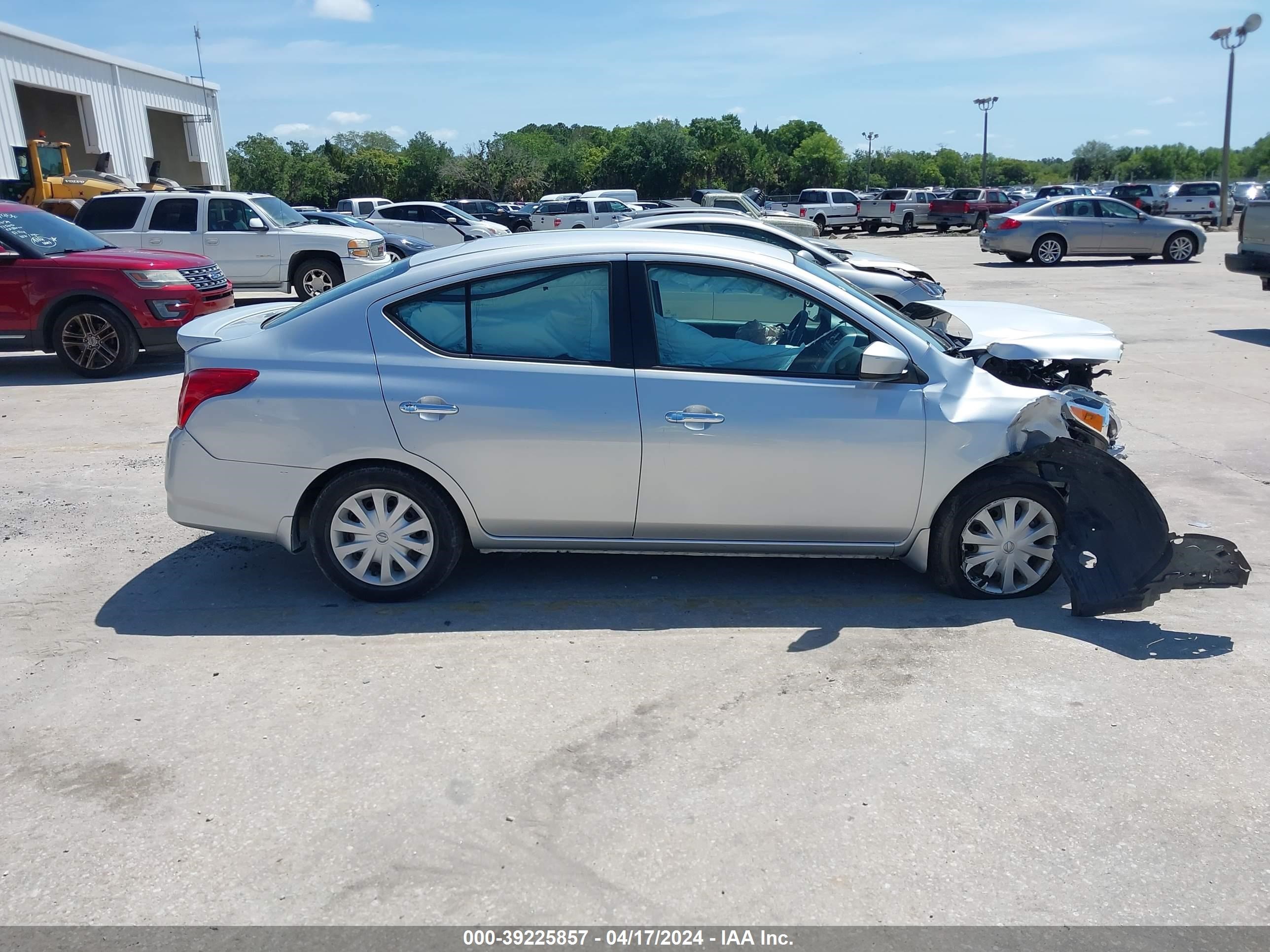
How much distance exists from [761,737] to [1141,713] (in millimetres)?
1517

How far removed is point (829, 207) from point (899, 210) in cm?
332

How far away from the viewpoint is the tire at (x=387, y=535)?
4789 millimetres

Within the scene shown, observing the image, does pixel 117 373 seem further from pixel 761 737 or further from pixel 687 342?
pixel 761 737

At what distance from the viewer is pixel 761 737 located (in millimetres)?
3789

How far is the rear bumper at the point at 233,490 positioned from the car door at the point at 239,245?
11494 millimetres

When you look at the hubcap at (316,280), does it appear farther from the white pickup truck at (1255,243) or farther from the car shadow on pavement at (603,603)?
the white pickup truck at (1255,243)

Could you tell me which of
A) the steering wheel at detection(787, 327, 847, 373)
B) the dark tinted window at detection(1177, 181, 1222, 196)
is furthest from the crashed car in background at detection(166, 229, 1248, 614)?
the dark tinted window at detection(1177, 181, 1222, 196)

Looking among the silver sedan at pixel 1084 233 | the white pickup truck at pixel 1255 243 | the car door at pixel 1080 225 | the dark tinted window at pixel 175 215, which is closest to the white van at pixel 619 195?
the silver sedan at pixel 1084 233

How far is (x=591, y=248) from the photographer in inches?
192

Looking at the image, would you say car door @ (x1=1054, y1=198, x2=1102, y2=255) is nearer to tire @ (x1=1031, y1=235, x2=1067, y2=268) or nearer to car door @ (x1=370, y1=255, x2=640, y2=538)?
tire @ (x1=1031, y1=235, x2=1067, y2=268)

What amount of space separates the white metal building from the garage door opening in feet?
0.15

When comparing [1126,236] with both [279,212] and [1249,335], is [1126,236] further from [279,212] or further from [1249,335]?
[279,212]

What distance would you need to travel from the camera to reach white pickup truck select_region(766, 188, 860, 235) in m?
40.2

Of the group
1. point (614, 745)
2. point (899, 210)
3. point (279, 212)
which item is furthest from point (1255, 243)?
point (899, 210)
